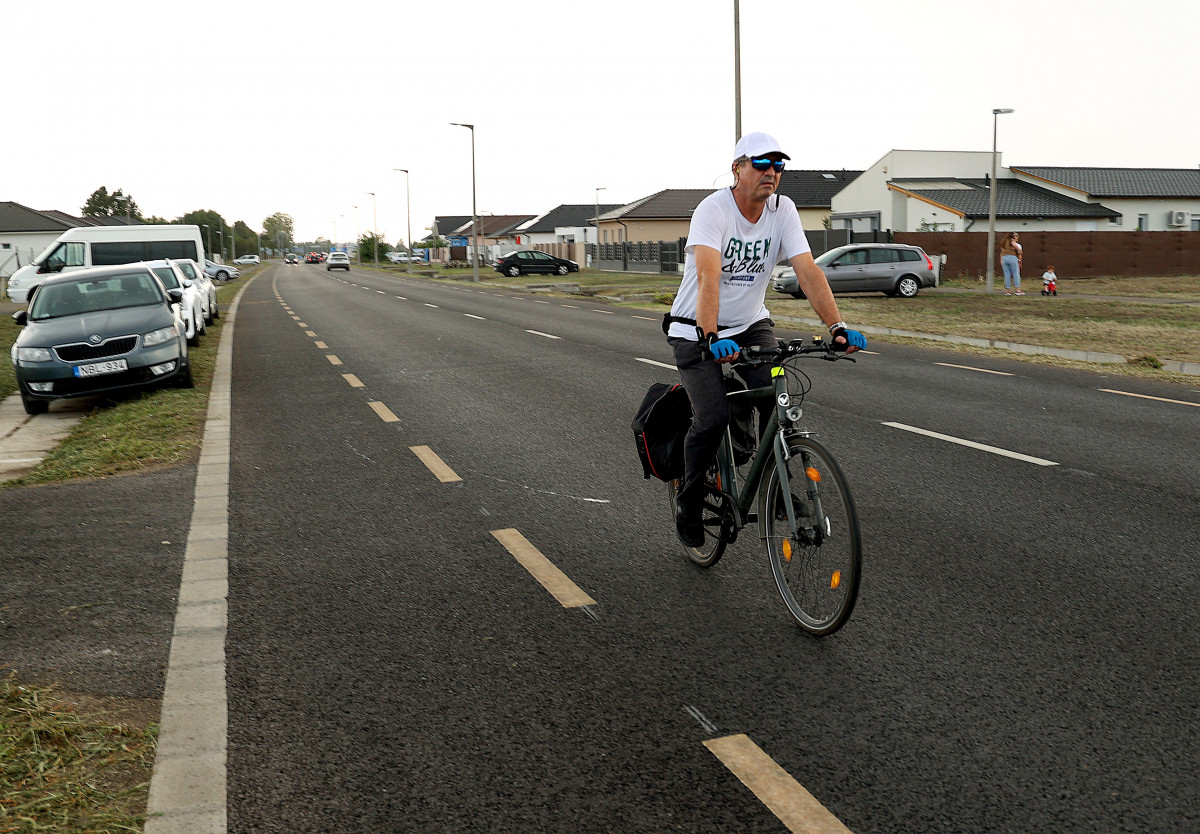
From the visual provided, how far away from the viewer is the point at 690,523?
480 centimetres

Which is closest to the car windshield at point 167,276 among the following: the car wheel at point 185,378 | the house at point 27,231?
the car wheel at point 185,378

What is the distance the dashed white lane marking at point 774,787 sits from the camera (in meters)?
2.77

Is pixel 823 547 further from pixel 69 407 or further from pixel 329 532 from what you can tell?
pixel 69 407

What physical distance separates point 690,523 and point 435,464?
326 cm

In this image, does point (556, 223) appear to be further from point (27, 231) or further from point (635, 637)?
point (635, 637)

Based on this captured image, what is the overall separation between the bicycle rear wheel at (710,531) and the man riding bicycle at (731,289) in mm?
57

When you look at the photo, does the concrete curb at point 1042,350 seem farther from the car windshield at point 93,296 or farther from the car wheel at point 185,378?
the car windshield at point 93,296

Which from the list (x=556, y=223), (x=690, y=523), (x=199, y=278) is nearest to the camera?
(x=690, y=523)

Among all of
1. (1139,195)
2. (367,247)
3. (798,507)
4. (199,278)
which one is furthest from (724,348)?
(367,247)

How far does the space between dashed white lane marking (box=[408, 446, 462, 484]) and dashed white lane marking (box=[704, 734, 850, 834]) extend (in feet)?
13.5

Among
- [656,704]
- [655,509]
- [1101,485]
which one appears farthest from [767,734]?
[1101,485]

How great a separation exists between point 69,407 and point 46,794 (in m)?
10.0

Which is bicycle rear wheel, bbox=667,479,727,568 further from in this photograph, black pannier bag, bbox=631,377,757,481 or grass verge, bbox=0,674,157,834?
grass verge, bbox=0,674,157,834

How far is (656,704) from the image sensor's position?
3.52 m
